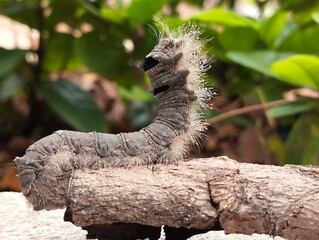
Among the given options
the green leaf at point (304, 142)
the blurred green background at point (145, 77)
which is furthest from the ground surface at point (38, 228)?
the green leaf at point (304, 142)

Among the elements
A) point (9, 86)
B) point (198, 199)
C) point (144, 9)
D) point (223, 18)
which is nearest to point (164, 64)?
point (198, 199)

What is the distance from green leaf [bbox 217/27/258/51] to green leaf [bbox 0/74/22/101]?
1.15 metres

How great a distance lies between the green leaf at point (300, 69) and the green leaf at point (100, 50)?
1077 millimetres

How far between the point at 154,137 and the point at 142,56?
1.55 m

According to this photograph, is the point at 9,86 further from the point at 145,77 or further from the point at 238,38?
the point at 238,38

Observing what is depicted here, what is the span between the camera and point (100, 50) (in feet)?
9.51

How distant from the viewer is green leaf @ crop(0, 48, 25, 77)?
107 inches

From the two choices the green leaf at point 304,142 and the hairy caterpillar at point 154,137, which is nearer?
the hairy caterpillar at point 154,137

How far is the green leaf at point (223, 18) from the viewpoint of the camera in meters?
2.21

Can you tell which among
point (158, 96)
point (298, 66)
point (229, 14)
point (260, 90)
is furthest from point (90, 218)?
point (260, 90)

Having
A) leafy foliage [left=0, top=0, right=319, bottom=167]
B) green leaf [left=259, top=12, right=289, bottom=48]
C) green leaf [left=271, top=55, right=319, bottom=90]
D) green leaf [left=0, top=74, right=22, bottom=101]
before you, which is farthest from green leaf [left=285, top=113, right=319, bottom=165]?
green leaf [left=0, top=74, right=22, bottom=101]

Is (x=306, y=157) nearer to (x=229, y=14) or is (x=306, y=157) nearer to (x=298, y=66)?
(x=298, y=66)

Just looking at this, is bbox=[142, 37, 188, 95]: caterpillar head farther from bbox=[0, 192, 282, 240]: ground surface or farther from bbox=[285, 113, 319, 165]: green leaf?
bbox=[285, 113, 319, 165]: green leaf

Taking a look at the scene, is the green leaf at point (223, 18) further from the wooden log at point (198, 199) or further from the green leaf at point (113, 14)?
the wooden log at point (198, 199)
